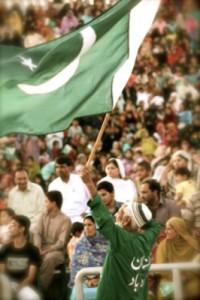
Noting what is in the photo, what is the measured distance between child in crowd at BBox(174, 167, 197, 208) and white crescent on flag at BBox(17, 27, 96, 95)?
3.43 meters

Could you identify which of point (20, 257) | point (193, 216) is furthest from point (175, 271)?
point (20, 257)

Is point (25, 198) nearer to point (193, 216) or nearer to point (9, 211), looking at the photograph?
point (9, 211)

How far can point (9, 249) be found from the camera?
483 inches

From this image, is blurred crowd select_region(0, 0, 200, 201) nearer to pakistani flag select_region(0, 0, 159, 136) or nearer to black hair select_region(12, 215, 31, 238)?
black hair select_region(12, 215, 31, 238)

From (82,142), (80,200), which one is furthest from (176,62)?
(80,200)

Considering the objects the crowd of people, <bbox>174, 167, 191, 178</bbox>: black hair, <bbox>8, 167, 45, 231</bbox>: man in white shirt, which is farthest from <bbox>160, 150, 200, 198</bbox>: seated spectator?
<bbox>8, 167, 45, 231</bbox>: man in white shirt

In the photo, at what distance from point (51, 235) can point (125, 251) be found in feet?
12.7

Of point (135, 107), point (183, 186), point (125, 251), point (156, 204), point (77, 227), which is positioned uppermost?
point (135, 107)

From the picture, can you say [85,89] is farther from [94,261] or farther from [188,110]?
[188,110]

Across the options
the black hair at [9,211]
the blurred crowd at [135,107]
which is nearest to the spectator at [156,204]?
the black hair at [9,211]

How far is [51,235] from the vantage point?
44.5 ft

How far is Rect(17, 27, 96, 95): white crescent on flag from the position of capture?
10289 mm

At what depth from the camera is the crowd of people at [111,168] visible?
40.0 feet

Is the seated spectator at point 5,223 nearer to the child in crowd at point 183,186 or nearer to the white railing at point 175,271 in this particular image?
the child in crowd at point 183,186
